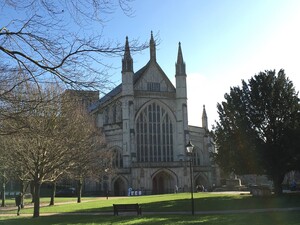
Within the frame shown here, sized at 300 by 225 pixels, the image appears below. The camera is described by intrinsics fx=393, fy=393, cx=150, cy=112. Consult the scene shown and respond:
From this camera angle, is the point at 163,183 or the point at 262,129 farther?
the point at 163,183

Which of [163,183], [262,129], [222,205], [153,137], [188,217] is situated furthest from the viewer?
[153,137]

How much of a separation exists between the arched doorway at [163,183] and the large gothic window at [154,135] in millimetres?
2680

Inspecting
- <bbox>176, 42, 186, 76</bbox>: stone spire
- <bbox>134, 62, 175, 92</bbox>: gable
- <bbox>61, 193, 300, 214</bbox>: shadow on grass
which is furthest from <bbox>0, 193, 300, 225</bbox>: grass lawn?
<bbox>176, 42, 186, 76</bbox>: stone spire

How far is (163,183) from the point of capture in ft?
218

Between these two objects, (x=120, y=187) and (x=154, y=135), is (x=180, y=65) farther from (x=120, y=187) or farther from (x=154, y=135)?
(x=120, y=187)

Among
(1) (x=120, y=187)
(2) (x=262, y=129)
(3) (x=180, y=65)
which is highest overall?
(3) (x=180, y=65)

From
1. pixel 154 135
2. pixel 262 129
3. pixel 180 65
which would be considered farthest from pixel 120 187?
pixel 262 129

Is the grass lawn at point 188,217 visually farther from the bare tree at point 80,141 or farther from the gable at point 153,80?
the gable at point 153,80

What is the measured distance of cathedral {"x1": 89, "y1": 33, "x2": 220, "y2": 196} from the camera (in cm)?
6338

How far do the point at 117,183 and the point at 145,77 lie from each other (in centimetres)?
1920

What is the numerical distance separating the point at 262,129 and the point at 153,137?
3575cm

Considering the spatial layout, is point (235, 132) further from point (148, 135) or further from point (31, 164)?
point (148, 135)

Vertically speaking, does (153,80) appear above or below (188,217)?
above

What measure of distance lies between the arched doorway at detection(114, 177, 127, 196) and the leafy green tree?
3195 cm
